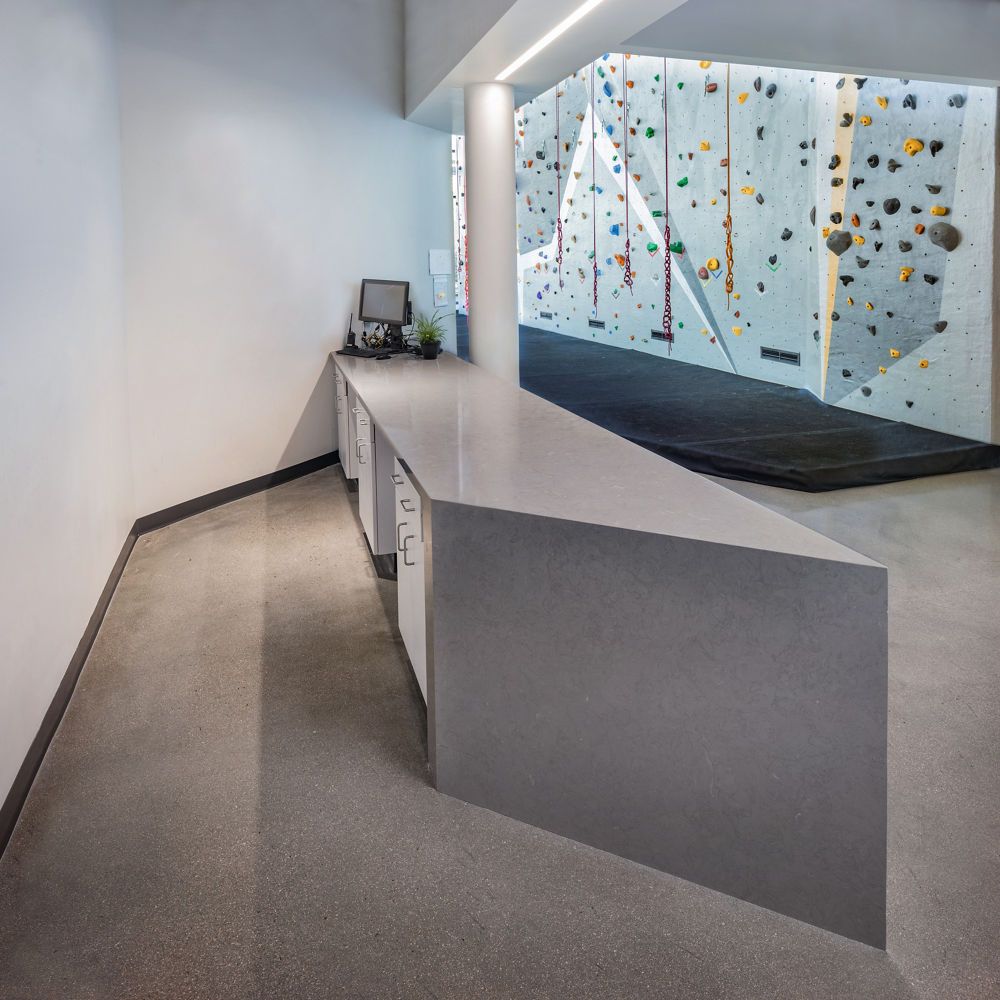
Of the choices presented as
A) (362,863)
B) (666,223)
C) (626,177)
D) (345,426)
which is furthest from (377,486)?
(626,177)

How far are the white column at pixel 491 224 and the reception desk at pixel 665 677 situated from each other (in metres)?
2.66

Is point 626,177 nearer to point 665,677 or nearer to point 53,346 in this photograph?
point 53,346

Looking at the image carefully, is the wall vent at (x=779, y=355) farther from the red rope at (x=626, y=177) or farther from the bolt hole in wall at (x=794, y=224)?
the red rope at (x=626, y=177)

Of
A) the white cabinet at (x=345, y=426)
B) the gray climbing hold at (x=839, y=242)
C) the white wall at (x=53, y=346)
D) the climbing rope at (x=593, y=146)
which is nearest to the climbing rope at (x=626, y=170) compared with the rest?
the climbing rope at (x=593, y=146)

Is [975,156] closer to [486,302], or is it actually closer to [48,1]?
[486,302]

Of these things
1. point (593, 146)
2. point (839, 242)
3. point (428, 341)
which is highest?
point (593, 146)

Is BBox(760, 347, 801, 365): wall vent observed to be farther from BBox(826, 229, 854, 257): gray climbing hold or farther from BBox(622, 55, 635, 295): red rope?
BBox(622, 55, 635, 295): red rope

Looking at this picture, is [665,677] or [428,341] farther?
[428,341]

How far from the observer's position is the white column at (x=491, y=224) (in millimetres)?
4680

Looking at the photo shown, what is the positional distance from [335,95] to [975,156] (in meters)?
3.92

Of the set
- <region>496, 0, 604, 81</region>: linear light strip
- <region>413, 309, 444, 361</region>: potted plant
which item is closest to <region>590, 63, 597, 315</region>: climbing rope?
<region>413, 309, 444, 361</region>: potted plant

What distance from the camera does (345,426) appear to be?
519 centimetres

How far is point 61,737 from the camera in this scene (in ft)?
8.57

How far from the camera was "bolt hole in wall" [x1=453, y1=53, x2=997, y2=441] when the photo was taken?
18.8 feet
